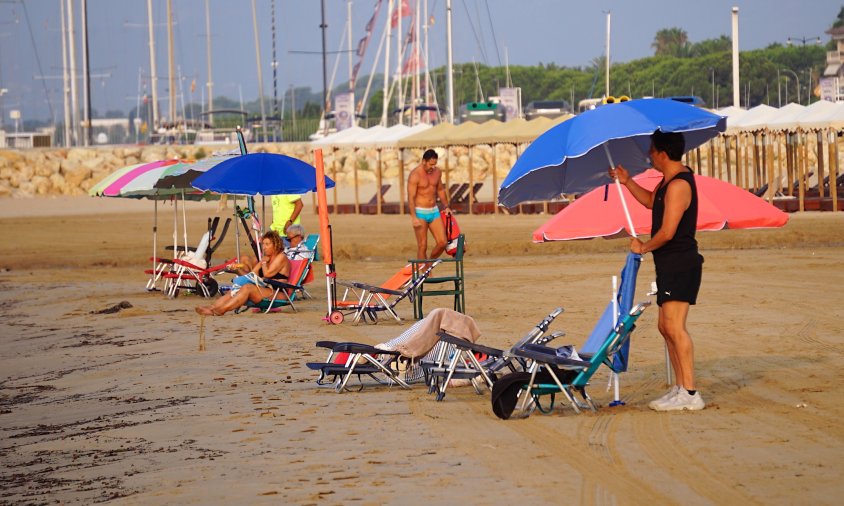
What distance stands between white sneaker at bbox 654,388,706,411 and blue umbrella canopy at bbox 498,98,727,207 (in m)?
1.54

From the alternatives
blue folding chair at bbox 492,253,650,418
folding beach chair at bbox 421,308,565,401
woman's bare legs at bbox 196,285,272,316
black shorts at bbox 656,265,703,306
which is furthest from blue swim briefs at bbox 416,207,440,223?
black shorts at bbox 656,265,703,306

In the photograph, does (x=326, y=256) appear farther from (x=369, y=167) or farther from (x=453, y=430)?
(x=369, y=167)

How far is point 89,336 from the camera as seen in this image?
13.2 metres

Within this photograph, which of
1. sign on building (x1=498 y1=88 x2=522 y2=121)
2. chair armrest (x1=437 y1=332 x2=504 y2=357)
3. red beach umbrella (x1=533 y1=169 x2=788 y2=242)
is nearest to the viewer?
chair armrest (x1=437 y1=332 x2=504 y2=357)

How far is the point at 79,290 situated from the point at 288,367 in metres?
8.87

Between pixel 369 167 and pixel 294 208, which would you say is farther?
pixel 369 167

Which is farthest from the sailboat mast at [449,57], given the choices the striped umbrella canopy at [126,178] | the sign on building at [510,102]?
the striped umbrella canopy at [126,178]

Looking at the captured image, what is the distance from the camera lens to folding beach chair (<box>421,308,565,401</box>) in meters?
8.34

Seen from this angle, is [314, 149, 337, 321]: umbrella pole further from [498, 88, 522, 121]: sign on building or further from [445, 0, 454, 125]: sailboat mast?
[498, 88, 522, 121]: sign on building

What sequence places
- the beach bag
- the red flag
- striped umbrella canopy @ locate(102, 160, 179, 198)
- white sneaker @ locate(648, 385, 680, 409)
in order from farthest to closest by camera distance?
the red flag, striped umbrella canopy @ locate(102, 160, 179, 198), the beach bag, white sneaker @ locate(648, 385, 680, 409)

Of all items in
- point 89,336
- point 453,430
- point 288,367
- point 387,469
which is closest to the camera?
point 387,469

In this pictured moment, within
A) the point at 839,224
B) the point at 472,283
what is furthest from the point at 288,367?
the point at 839,224

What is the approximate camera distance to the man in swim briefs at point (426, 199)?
15.2 meters

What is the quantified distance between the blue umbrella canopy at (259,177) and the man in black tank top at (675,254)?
6.98 m
